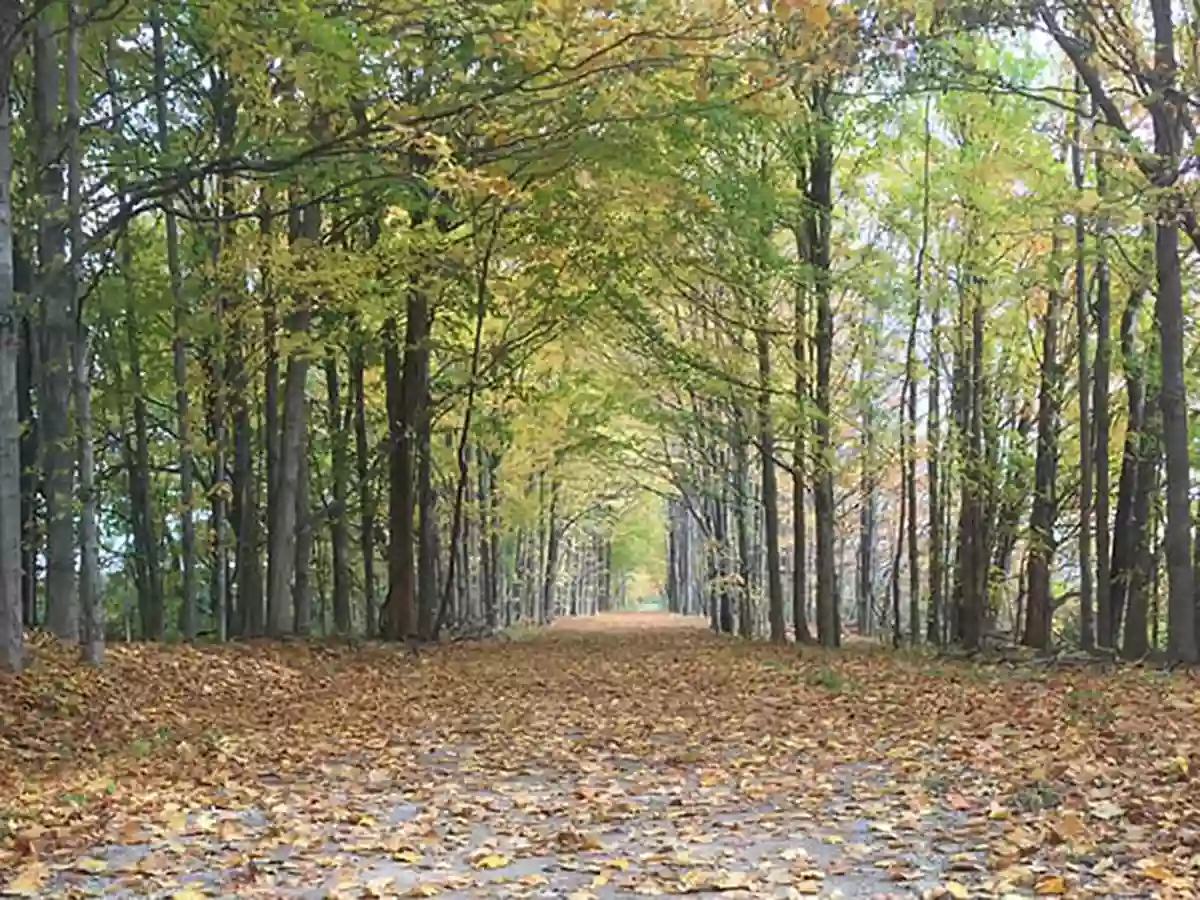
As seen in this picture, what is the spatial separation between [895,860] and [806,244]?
14313 millimetres

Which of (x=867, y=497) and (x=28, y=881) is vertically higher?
(x=867, y=497)

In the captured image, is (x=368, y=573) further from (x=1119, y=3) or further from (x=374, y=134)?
(x=1119, y=3)

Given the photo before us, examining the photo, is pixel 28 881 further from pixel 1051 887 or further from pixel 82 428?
pixel 82 428

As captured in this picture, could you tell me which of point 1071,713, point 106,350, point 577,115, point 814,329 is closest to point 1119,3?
point 577,115

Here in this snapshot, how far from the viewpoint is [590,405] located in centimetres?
2448

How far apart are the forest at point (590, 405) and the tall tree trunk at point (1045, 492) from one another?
0.51 ft

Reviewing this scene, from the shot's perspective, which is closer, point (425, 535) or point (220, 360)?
point (220, 360)

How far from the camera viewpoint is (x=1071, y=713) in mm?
8508

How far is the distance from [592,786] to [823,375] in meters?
11.6

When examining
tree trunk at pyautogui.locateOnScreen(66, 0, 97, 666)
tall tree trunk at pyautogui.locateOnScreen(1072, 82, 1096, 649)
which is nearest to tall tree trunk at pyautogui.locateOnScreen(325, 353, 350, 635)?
tree trunk at pyautogui.locateOnScreen(66, 0, 97, 666)

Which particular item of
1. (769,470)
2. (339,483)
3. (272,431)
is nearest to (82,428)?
(272,431)

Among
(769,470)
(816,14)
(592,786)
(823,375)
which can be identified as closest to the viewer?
(816,14)

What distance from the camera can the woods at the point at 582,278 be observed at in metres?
8.55

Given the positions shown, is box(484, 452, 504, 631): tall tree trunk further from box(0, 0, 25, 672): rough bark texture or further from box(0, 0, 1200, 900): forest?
box(0, 0, 25, 672): rough bark texture
